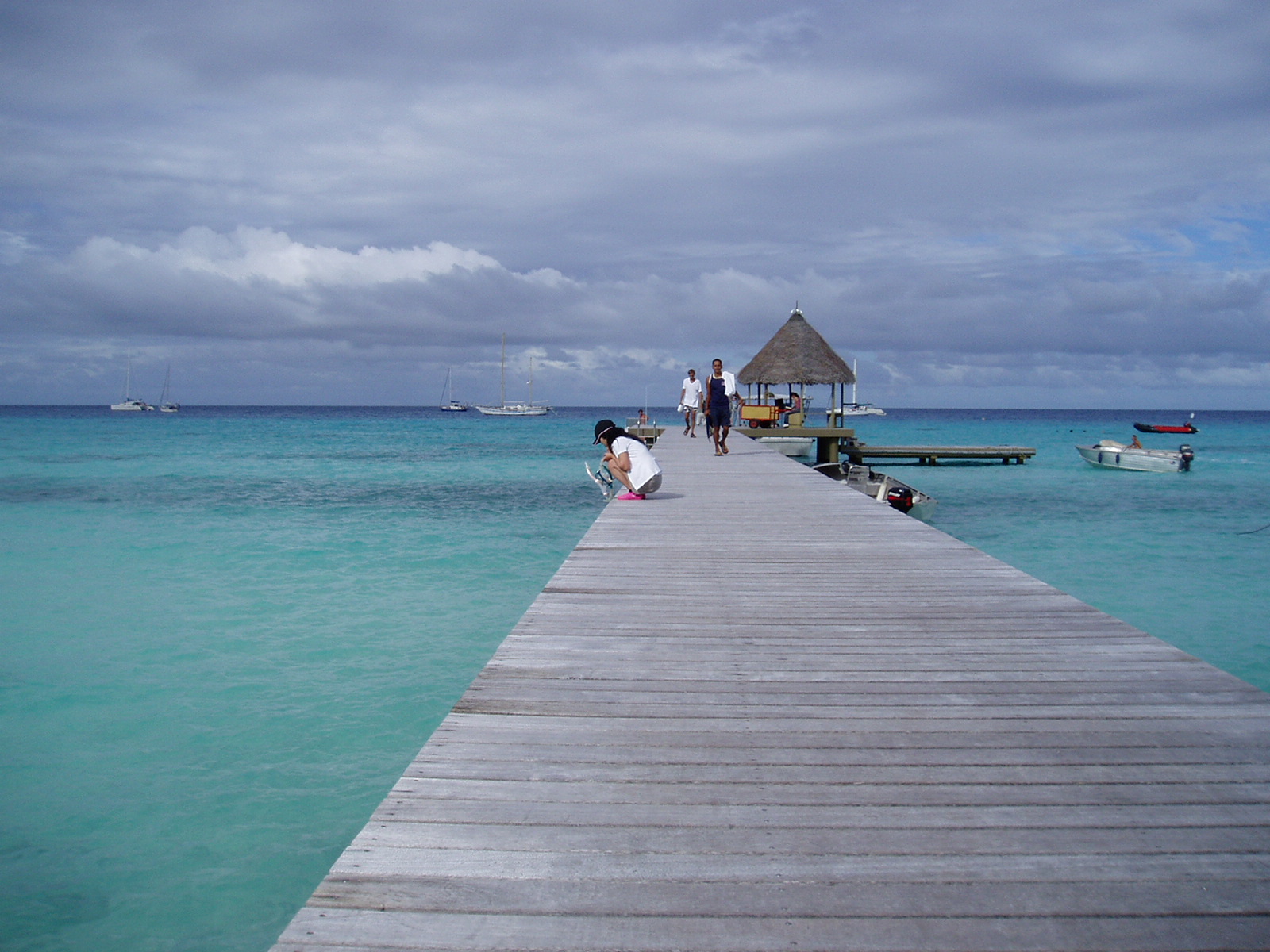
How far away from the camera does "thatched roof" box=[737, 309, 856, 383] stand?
26.4 m

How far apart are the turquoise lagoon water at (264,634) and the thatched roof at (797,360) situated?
461cm

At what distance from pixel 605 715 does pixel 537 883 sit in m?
1.18

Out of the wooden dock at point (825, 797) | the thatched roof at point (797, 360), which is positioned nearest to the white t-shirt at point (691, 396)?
the thatched roof at point (797, 360)

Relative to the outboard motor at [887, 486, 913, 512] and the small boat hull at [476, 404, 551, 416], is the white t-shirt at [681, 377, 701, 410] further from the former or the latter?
the small boat hull at [476, 404, 551, 416]

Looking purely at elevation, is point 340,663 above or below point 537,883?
below

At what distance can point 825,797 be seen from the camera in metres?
2.68

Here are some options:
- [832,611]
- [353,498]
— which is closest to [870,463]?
[353,498]

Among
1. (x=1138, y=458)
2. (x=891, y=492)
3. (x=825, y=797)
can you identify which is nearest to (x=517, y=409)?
(x=1138, y=458)

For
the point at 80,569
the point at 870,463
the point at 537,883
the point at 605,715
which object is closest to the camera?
the point at 537,883

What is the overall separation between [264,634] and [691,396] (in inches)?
587

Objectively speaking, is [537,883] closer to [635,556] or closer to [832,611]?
[832,611]

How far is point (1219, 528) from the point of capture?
1880 cm

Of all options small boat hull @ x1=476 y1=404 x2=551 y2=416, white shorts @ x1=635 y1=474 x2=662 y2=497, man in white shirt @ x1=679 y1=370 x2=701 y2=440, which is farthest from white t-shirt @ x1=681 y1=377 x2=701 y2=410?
small boat hull @ x1=476 y1=404 x2=551 y2=416

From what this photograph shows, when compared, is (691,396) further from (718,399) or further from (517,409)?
(517,409)
